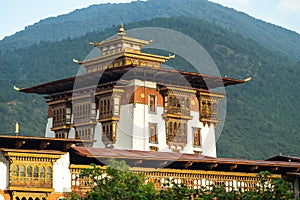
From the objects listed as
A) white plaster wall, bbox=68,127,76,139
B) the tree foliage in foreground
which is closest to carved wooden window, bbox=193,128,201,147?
white plaster wall, bbox=68,127,76,139

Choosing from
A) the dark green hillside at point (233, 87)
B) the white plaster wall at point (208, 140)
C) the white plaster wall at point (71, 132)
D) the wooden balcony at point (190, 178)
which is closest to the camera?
the wooden balcony at point (190, 178)

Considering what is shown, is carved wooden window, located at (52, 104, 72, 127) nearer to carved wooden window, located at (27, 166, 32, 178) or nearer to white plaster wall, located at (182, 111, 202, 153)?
white plaster wall, located at (182, 111, 202, 153)

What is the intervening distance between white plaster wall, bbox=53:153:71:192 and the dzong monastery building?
104 inches

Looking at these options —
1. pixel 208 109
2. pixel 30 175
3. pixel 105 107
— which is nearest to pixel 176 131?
pixel 208 109

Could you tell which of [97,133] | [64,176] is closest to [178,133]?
[97,133]

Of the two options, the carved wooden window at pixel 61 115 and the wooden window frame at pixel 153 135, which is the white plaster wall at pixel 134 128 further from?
the carved wooden window at pixel 61 115

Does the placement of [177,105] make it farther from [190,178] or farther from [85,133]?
[190,178]

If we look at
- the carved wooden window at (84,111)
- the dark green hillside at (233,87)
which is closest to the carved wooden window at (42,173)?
the carved wooden window at (84,111)

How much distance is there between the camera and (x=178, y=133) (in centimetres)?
5438

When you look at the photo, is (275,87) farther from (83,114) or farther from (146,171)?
(146,171)

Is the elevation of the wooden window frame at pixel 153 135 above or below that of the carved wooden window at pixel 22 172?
above

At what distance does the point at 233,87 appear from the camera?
114438 millimetres

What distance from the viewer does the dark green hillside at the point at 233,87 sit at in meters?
96.8

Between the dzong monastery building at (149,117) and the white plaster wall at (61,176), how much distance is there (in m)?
2.65
